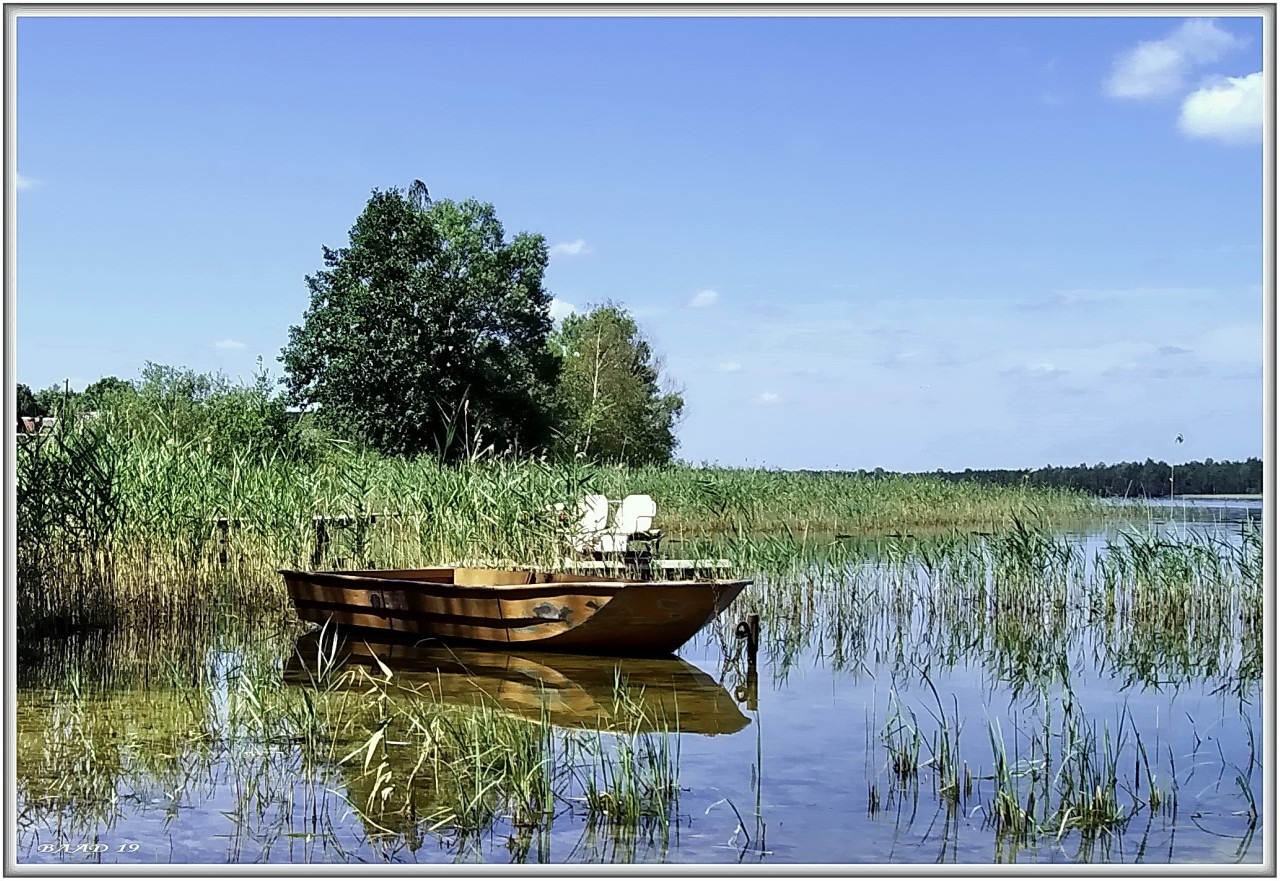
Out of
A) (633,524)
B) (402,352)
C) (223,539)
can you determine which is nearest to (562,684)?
(633,524)

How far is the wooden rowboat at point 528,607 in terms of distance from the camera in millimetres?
10773

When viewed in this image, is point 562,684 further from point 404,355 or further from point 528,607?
point 404,355

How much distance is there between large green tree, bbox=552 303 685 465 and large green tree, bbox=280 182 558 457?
9256mm

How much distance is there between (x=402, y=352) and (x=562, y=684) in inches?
930

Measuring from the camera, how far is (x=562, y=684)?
10.1 meters

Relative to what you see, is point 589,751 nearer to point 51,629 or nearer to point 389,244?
point 51,629

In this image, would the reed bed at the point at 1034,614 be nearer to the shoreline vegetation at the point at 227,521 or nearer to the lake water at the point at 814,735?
the lake water at the point at 814,735

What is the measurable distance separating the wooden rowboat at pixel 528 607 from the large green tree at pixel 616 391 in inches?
1264

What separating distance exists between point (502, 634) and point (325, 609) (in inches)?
76.8

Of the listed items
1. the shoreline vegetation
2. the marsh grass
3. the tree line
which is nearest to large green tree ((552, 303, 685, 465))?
the tree line

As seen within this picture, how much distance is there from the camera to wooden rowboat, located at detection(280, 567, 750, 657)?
10773 mm

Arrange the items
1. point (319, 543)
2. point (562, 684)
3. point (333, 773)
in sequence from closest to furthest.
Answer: point (333, 773)
point (562, 684)
point (319, 543)

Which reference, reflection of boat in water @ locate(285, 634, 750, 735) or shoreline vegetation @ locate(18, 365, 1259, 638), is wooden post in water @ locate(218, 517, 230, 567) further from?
reflection of boat in water @ locate(285, 634, 750, 735)
